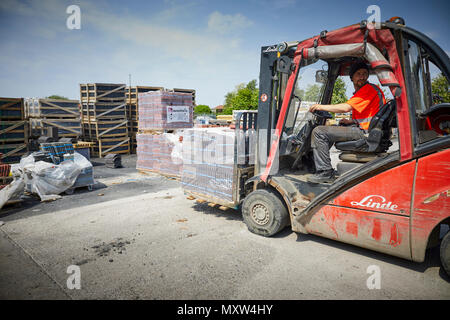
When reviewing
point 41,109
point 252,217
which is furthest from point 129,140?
point 252,217

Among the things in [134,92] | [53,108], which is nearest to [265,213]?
[53,108]

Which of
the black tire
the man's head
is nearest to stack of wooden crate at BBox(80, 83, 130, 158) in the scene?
the man's head

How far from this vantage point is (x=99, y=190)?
7289 millimetres

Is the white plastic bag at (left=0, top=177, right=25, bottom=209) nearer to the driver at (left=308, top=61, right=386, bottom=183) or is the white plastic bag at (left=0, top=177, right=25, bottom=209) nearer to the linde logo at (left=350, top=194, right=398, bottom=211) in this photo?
the driver at (left=308, top=61, right=386, bottom=183)

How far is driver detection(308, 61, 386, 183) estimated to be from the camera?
356 centimetres

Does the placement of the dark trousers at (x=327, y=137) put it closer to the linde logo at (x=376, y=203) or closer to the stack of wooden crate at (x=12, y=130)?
the linde logo at (x=376, y=203)

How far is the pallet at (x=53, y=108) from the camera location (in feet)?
39.4

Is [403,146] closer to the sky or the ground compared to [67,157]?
closer to the sky

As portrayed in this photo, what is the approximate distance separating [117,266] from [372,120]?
12.5 feet

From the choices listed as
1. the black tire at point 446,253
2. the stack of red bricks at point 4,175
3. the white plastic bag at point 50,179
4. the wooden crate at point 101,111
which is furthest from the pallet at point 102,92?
the black tire at point 446,253

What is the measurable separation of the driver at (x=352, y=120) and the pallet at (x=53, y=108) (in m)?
12.2

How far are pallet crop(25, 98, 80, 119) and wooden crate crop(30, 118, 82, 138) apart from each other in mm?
248
